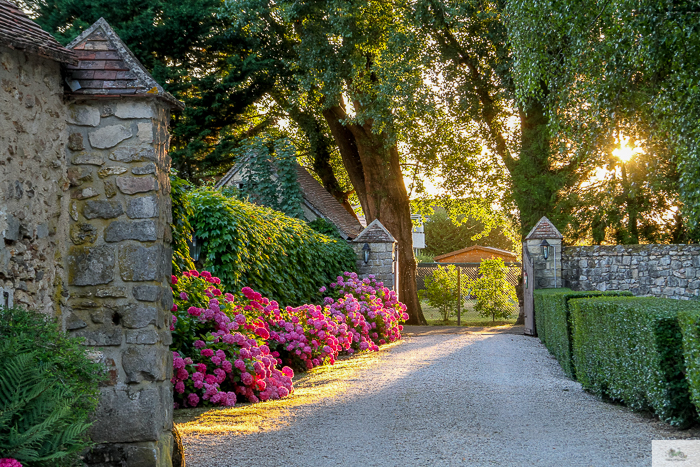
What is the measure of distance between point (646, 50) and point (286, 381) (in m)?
5.79

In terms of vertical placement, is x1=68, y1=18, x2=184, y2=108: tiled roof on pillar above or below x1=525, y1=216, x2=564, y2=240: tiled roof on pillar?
above

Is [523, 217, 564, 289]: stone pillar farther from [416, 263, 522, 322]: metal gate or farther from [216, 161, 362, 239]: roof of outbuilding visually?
[416, 263, 522, 322]: metal gate

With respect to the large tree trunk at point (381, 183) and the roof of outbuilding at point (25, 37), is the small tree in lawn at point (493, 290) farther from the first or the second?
the roof of outbuilding at point (25, 37)

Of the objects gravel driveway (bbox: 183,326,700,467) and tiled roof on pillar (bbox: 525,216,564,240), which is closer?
gravel driveway (bbox: 183,326,700,467)

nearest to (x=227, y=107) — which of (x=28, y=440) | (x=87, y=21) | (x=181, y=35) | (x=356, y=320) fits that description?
(x=181, y=35)

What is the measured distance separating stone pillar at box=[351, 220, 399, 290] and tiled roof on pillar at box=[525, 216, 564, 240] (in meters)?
3.22

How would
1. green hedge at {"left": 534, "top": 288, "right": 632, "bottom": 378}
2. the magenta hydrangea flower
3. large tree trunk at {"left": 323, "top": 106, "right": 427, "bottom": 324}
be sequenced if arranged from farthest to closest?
large tree trunk at {"left": 323, "top": 106, "right": 427, "bottom": 324}, green hedge at {"left": 534, "top": 288, "right": 632, "bottom": 378}, the magenta hydrangea flower

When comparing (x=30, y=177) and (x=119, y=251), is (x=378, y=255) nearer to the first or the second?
(x=119, y=251)

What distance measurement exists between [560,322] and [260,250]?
455cm

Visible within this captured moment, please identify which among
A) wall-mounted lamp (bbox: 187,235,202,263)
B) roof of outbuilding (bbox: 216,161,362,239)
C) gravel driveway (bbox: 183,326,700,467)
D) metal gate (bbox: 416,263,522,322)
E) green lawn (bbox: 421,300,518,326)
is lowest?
green lawn (bbox: 421,300,518,326)

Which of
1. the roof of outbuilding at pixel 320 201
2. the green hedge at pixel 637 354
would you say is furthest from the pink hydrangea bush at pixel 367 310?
the green hedge at pixel 637 354

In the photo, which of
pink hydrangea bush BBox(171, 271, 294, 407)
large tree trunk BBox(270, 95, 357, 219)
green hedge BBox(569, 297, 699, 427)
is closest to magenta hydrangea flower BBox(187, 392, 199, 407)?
pink hydrangea bush BBox(171, 271, 294, 407)

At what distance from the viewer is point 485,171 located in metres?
18.5

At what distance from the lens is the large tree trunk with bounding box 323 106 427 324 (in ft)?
56.1
